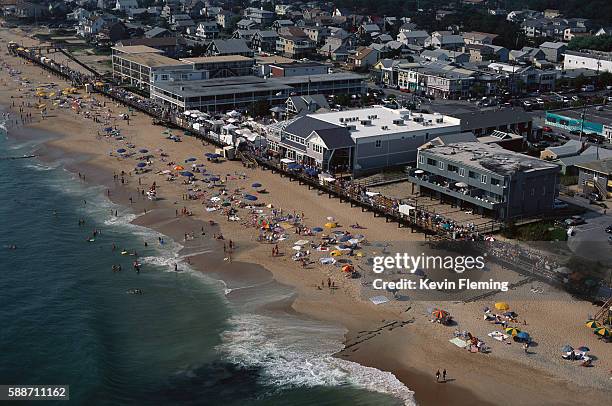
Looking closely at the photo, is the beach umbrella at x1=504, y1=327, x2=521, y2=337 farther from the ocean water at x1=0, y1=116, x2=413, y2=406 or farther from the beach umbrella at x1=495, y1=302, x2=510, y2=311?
the ocean water at x1=0, y1=116, x2=413, y2=406

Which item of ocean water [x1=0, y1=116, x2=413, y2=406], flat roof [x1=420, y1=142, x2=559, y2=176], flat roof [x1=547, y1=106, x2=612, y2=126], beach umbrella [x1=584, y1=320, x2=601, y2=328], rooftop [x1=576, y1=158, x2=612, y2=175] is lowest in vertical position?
ocean water [x1=0, y1=116, x2=413, y2=406]

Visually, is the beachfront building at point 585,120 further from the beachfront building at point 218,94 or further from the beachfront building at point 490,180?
the beachfront building at point 218,94

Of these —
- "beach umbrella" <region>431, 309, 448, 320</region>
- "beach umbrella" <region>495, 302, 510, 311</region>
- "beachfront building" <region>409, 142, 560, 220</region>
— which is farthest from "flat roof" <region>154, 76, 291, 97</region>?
"beach umbrella" <region>495, 302, 510, 311</region>

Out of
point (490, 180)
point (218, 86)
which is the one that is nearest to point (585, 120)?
point (490, 180)

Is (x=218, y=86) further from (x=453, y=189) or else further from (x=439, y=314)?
(x=439, y=314)

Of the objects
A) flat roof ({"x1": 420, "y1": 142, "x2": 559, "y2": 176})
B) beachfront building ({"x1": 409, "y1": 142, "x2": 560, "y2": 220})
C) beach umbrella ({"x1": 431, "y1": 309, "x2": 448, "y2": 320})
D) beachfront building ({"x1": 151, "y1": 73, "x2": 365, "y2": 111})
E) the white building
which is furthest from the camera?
the white building

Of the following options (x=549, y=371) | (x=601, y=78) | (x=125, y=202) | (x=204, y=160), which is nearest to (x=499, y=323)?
(x=549, y=371)
